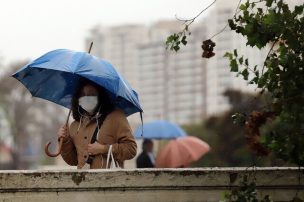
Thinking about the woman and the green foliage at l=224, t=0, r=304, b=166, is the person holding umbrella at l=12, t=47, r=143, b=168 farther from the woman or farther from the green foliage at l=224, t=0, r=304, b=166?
the green foliage at l=224, t=0, r=304, b=166

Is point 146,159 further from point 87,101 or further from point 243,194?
point 243,194

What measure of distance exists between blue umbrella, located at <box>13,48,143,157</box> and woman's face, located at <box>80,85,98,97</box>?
68 millimetres

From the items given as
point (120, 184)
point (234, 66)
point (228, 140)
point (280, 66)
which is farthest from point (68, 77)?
point (228, 140)

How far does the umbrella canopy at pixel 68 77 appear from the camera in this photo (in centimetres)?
827

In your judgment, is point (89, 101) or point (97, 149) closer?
point (97, 149)

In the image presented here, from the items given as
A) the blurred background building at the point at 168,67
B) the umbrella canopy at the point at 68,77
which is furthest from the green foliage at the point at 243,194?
the blurred background building at the point at 168,67

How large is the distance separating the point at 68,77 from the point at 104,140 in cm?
81

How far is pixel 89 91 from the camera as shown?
8.23 metres

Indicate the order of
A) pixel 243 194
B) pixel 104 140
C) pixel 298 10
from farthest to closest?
pixel 104 140 < pixel 298 10 < pixel 243 194

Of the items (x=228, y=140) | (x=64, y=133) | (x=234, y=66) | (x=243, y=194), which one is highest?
(x=228, y=140)

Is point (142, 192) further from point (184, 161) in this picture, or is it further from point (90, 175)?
point (184, 161)

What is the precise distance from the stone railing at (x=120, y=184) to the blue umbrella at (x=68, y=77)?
125 centimetres

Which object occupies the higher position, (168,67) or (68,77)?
(168,67)

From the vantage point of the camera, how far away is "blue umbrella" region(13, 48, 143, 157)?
27.1ft
